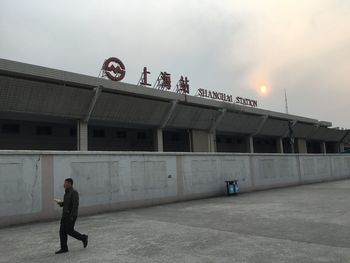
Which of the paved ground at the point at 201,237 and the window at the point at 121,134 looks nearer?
the paved ground at the point at 201,237

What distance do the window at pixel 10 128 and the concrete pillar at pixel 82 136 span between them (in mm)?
5421

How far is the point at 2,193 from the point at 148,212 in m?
6.60

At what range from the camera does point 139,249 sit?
9562mm

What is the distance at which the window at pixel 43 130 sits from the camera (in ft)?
113

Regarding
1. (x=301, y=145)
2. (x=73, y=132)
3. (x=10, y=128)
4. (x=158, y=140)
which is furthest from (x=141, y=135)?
(x=301, y=145)

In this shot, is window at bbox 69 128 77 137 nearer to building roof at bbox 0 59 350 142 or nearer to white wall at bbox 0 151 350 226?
building roof at bbox 0 59 350 142

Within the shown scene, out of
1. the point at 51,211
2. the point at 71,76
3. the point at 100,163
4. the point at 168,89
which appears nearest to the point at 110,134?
the point at 168,89

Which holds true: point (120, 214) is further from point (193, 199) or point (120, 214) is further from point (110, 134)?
point (110, 134)

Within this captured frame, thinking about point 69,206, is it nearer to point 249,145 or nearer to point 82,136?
point 82,136

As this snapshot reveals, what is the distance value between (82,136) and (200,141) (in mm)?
16127

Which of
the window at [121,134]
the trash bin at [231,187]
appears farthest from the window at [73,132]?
the trash bin at [231,187]

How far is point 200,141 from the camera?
44.6 metres

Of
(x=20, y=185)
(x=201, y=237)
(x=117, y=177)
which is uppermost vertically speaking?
(x=117, y=177)

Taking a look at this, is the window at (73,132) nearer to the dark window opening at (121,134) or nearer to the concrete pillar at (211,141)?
the dark window opening at (121,134)
